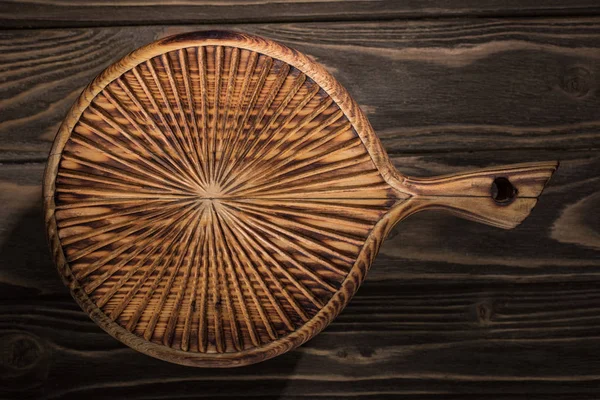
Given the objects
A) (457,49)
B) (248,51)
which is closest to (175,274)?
(248,51)

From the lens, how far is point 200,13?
81 centimetres

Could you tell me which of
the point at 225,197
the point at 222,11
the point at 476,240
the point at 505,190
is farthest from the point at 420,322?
the point at 222,11

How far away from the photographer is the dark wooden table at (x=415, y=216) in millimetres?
819

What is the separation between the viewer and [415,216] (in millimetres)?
831

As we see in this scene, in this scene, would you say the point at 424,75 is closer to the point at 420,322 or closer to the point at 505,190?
the point at 505,190

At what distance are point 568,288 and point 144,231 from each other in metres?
0.56

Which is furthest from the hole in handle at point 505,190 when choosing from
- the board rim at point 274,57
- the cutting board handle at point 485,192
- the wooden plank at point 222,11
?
the wooden plank at point 222,11

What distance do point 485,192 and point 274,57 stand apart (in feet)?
0.87

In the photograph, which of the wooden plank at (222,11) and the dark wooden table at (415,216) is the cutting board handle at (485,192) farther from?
the wooden plank at (222,11)

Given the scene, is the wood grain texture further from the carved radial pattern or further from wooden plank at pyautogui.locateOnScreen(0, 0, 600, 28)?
wooden plank at pyautogui.locateOnScreen(0, 0, 600, 28)

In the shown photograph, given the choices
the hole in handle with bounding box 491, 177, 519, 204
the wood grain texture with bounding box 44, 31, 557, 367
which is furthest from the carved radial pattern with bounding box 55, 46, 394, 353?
the hole in handle with bounding box 491, 177, 519, 204

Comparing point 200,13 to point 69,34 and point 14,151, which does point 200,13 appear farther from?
point 14,151

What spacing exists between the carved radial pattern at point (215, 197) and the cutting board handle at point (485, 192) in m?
0.04

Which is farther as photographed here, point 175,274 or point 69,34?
point 69,34
